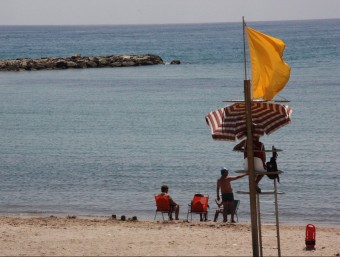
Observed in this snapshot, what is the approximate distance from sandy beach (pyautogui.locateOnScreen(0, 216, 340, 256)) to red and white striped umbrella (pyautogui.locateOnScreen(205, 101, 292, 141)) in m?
2.41

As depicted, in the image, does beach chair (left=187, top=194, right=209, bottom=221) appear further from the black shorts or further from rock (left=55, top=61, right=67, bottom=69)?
rock (left=55, top=61, right=67, bottom=69)

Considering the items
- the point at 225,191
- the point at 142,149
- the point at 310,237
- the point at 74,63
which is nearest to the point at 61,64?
the point at 74,63

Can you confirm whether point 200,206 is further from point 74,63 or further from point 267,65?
point 74,63

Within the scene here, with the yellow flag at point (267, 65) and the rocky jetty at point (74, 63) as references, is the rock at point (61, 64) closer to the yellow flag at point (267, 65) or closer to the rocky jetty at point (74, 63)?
→ the rocky jetty at point (74, 63)

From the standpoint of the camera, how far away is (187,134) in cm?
3928

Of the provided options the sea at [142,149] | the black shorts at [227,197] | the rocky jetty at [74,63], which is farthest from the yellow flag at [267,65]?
the rocky jetty at [74,63]

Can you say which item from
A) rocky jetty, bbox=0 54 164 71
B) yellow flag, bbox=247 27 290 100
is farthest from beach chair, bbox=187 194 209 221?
rocky jetty, bbox=0 54 164 71

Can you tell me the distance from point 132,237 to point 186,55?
9825cm

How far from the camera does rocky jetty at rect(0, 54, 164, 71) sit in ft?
294

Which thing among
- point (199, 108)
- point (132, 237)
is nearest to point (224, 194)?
point (132, 237)

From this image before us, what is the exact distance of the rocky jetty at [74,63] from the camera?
3526 inches

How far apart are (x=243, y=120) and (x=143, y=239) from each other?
13.1ft

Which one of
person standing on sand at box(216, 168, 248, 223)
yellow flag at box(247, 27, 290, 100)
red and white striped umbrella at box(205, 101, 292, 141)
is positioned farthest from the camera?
person standing on sand at box(216, 168, 248, 223)

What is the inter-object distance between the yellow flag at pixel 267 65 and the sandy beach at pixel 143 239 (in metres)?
3.22
